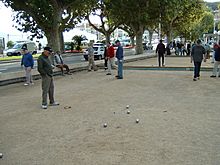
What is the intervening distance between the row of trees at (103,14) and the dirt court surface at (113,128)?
10512mm

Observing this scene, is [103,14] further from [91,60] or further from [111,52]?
[111,52]

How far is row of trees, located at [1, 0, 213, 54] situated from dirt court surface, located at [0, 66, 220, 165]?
10.5m

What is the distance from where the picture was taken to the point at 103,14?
47.9 meters

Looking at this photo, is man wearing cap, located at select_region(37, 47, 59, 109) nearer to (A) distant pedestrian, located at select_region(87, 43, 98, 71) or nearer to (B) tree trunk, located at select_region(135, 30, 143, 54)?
(A) distant pedestrian, located at select_region(87, 43, 98, 71)

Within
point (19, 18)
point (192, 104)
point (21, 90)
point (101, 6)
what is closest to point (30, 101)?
point (21, 90)

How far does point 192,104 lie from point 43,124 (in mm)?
4471

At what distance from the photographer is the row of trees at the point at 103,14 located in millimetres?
22031

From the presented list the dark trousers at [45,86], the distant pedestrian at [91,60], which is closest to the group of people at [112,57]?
the distant pedestrian at [91,60]

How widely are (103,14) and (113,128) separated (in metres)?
42.2

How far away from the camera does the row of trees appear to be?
72.3 ft

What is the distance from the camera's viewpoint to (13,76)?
1677cm

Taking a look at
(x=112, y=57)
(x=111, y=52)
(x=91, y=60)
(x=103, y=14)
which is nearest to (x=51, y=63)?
(x=111, y=52)

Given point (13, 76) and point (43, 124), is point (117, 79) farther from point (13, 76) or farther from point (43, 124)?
A: point (43, 124)

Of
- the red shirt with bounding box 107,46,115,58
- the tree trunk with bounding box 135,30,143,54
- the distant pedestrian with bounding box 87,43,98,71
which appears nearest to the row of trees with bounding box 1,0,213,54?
the tree trunk with bounding box 135,30,143,54
